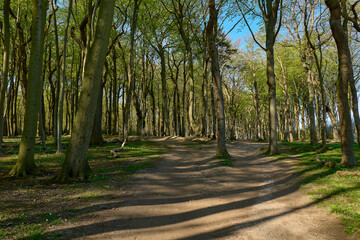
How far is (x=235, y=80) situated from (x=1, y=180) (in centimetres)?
3166

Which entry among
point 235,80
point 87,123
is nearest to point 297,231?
point 87,123

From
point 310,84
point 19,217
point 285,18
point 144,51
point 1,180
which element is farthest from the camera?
point 144,51

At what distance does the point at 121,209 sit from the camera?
4762 mm

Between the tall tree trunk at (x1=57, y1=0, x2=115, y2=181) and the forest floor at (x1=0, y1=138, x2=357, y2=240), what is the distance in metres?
0.67

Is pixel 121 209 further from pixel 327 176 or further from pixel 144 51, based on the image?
pixel 144 51

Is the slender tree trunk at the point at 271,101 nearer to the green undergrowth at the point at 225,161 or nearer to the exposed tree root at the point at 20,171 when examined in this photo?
the green undergrowth at the point at 225,161

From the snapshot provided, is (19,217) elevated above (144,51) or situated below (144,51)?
below

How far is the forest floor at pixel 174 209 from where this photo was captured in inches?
149

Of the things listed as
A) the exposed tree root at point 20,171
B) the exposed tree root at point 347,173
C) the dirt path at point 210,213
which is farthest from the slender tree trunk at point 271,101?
the exposed tree root at point 20,171

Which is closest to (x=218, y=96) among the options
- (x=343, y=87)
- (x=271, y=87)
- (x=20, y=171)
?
(x=271, y=87)

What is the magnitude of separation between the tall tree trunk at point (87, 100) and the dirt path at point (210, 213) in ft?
6.73

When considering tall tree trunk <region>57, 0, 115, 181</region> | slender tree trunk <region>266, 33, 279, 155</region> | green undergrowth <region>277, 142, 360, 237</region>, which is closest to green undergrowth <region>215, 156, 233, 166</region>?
green undergrowth <region>277, 142, 360, 237</region>

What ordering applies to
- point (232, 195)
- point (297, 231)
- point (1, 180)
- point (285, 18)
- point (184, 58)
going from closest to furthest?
point (297, 231) → point (232, 195) → point (1, 180) → point (285, 18) → point (184, 58)

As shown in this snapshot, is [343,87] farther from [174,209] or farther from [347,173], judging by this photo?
[174,209]
